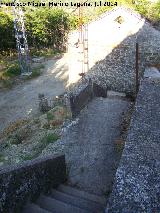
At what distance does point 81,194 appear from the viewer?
759 centimetres

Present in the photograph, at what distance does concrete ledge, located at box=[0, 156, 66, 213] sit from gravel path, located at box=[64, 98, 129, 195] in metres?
1.11

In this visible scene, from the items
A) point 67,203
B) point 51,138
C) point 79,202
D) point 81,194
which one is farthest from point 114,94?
point 67,203

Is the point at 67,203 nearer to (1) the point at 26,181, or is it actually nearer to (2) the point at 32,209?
(2) the point at 32,209

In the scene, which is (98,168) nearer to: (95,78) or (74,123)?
(74,123)

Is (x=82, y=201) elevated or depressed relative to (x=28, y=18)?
depressed

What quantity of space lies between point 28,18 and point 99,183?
18664 mm

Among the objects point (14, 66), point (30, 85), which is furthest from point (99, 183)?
point (14, 66)

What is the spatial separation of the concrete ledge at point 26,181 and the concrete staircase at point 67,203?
17 centimetres

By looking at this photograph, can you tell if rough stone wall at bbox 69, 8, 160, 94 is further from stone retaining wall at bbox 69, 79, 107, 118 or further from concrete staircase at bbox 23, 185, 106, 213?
concrete staircase at bbox 23, 185, 106, 213

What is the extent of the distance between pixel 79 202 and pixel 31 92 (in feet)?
39.5

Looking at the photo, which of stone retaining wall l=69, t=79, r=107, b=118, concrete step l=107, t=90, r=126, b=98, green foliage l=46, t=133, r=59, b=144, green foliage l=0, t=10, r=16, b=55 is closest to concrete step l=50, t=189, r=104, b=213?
green foliage l=46, t=133, r=59, b=144

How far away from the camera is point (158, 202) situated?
487 cm

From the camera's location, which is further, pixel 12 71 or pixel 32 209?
pixel 12 71

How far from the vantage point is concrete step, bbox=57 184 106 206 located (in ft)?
23.8
